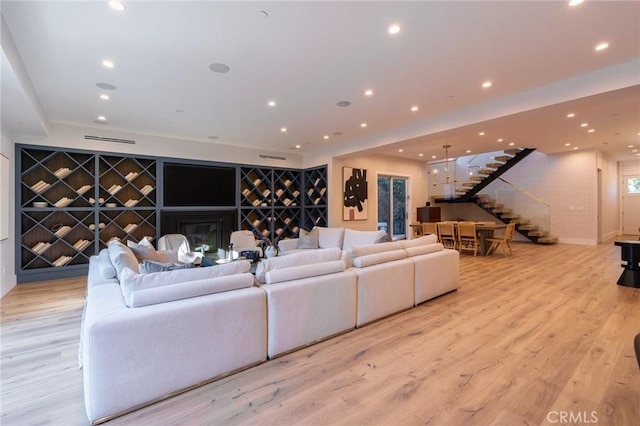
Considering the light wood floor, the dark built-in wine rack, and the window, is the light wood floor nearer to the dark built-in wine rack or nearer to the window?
the dark built-in wine rack

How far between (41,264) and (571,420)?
25.5ft

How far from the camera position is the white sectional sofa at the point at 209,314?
191 centimetres

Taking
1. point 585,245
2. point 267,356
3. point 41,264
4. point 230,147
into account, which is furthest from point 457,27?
point 585,245

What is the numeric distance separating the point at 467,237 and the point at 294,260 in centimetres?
635

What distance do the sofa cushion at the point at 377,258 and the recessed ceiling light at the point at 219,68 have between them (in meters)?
2.74

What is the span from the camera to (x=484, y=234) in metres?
8.03

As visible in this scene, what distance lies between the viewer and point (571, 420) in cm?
185

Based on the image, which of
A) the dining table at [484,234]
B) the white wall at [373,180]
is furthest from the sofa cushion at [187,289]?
the dining table at [484,234]

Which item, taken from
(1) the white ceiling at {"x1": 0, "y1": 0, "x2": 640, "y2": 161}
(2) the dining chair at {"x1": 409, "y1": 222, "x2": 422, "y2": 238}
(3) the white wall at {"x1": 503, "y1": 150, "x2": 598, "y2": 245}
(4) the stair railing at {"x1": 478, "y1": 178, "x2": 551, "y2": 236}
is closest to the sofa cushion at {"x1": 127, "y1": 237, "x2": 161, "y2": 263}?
(1) the white ceiling at {"x1": 0, "y1": 0, "x2": 640, "y2": 161}

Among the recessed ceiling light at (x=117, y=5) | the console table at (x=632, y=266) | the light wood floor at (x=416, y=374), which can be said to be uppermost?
the recessed ceiling light at (x=117, y=5)

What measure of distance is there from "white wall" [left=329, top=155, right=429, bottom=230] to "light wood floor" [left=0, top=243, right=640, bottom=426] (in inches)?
182

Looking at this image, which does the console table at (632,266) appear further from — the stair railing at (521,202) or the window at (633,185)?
the window at (633,185)

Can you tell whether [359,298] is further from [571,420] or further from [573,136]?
[573,136]

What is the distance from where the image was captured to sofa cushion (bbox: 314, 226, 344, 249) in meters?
6.27
